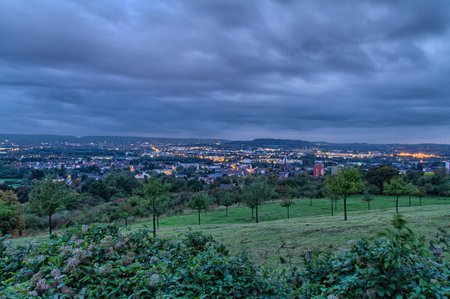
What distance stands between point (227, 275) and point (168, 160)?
511 ft

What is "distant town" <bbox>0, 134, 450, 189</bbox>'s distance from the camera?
103m

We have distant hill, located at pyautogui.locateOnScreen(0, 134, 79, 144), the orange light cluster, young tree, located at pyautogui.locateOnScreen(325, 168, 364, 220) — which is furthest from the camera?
the orange light cluster

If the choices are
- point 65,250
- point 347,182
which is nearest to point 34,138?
point 347,182

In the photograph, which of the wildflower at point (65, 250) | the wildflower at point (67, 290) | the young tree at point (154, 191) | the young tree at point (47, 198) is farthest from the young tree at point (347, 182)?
the wildflower at point (67, 290)

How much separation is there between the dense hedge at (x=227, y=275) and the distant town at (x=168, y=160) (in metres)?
81.7

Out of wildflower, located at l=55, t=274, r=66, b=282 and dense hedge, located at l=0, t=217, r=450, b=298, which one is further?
wildflower, located at l=55, t=274, r=66, b=282

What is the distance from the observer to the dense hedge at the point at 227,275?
3.80m

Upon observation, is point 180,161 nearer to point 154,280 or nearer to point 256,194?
point 256,194

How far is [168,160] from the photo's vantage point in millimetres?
157250

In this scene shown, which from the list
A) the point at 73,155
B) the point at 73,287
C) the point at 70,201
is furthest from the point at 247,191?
the point at 73,155

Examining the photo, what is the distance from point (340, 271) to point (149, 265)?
3.26m

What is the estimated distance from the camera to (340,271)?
15.1 feet

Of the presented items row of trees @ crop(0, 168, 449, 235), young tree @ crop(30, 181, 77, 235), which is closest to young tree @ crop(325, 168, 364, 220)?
row of trees @ crop(0, 168, 449, 235)

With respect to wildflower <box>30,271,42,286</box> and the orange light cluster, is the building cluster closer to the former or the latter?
the orange light cluster
